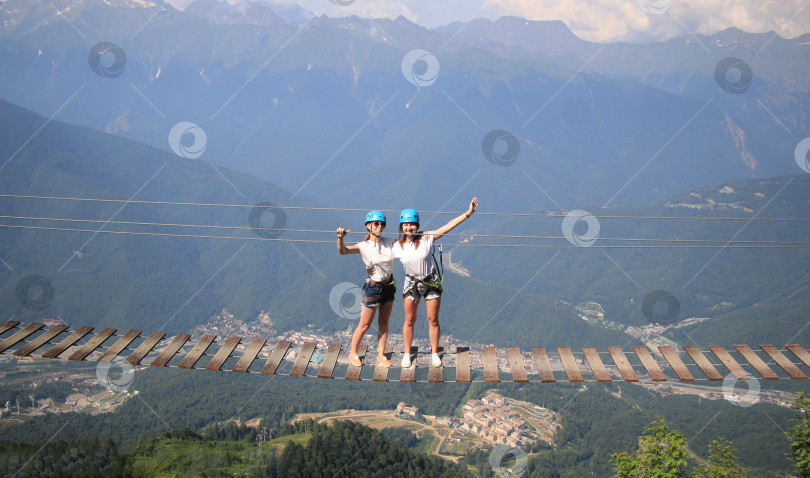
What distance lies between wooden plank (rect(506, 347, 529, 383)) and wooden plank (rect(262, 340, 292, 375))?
11.5ft

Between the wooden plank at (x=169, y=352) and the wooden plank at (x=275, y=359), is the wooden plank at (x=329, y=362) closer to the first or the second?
the wooden plank at (x=275, y=359)

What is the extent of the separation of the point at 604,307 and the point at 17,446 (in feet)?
309

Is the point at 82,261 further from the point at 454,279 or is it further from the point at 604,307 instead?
the point at 604,307

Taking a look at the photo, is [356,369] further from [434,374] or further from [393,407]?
[393,407]

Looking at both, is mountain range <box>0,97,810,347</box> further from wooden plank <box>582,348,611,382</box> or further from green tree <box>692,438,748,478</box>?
wooden plank <box>582,348,611,382</box>

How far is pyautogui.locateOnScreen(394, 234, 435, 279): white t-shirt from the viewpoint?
779cm

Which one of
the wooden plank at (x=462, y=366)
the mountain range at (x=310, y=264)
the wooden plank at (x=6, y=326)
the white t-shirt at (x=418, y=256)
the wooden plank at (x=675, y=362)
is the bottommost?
the wooden plank at (x=462, y=366)

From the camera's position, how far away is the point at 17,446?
26.9 metres

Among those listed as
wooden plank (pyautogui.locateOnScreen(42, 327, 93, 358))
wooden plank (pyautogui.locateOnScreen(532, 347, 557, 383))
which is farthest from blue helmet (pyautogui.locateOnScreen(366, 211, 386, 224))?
wooden plank (pyautogui.locateOnScreen(42, 327, 93, 358))

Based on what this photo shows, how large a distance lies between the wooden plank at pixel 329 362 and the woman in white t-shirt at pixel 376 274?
0.31m

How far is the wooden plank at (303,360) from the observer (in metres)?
8.15

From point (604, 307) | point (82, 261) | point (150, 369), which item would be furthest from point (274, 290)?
point (604, 307)

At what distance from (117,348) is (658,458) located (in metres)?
11.5

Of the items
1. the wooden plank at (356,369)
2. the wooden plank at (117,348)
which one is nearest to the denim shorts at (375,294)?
the wooden plank at (356,369)
